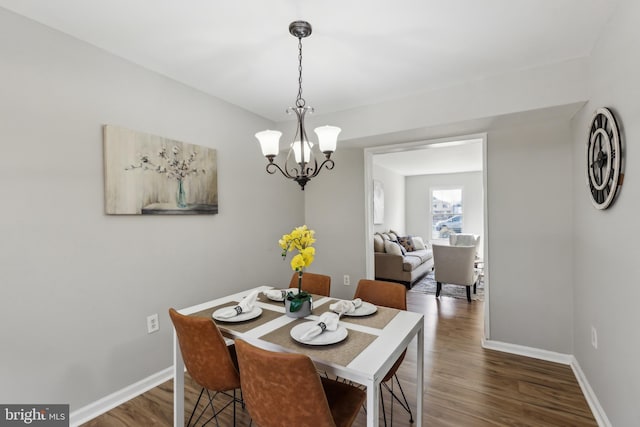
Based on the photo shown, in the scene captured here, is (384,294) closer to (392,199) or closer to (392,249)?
(392,249)

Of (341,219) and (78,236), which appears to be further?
(341,219)

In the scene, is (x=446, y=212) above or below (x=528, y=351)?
above

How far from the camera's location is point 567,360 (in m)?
2.60

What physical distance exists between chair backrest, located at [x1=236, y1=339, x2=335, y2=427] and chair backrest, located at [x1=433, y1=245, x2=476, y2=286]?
12.6ft

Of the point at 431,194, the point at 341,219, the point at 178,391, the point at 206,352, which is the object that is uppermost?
the point at 431,194

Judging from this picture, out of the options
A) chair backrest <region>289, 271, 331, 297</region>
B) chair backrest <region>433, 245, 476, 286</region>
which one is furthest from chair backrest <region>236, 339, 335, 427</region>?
chair backrest <region>433, 245, 476, 286</region>

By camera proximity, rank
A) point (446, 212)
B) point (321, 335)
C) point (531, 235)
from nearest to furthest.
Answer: point (321, 335)
point (531, 235)
point (446, 212)

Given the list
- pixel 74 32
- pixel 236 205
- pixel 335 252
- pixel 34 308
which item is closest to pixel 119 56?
pixel 74 32

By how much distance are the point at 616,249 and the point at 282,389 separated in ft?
6.13

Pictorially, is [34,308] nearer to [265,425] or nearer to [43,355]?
[43,355]

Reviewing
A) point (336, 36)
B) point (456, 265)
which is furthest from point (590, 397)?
point (336, 36)

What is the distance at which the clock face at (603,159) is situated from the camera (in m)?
1.61

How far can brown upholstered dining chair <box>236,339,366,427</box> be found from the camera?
1.10 m

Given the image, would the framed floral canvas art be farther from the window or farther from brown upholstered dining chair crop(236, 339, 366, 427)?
the window
